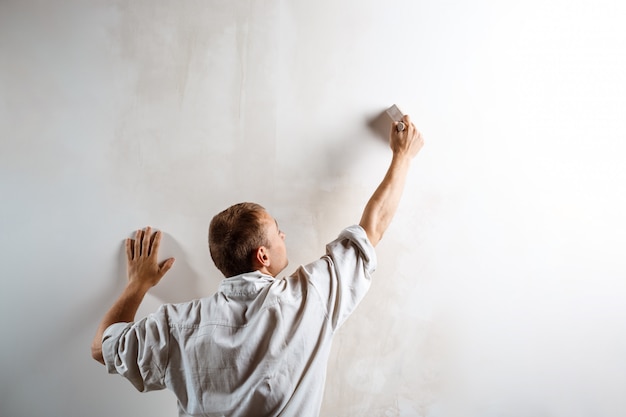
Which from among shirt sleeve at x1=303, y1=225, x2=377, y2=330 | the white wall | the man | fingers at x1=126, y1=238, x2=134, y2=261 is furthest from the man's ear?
fingers at x1=126, y1=238, x2=134, y2=261

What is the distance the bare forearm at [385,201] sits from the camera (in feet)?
4.21

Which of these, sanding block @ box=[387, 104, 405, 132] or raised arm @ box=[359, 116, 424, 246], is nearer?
raised arm @ box=[359, 116, 424, 246]

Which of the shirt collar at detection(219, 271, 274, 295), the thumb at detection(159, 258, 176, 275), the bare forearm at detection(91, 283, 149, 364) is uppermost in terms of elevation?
the thumb at detection(159, 258, 176, 275)

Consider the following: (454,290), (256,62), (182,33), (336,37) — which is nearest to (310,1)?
(336,37)

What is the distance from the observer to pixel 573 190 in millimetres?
1516

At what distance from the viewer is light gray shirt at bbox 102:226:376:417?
1079mm

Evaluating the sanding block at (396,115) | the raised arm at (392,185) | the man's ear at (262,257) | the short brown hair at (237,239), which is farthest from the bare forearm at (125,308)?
the sanding block at (396,115)

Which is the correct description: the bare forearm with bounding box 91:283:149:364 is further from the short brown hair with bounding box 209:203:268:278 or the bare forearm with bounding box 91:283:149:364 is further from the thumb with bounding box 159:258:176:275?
the short brown hair with bounding box 209:203:268:278

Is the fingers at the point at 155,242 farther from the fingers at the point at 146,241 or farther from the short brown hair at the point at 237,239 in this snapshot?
the short brown hair at the point at 237,239

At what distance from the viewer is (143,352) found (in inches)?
43.4

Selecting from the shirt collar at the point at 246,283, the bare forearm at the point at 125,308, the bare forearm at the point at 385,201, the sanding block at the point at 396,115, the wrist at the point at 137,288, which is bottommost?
the bare forearm at the point at 125,308

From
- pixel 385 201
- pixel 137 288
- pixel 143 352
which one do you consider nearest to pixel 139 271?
pixel 137 288

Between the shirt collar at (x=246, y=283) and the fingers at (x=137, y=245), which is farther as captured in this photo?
the fingers at (x=137, y=245)

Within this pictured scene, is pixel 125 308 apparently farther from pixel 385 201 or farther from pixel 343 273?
pixel 385 201
